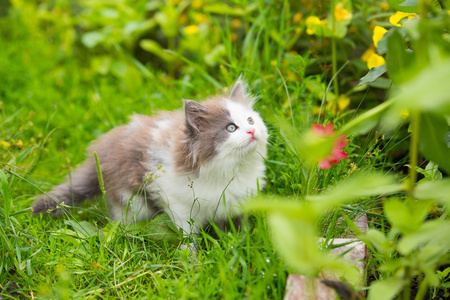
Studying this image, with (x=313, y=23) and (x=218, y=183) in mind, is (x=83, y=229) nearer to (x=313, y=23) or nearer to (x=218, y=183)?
(x=218, y=183)

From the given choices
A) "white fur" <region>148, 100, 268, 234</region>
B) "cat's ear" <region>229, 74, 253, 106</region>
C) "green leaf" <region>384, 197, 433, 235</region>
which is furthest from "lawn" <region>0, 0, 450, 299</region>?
"cat's ear" <region>229, 74, 253, 106</region>

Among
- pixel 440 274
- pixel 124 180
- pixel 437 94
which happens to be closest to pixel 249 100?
pixel 124 180

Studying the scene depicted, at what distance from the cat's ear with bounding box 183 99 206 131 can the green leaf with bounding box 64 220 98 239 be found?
710 millimetres

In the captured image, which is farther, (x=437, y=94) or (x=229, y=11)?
(x=229, y=11)

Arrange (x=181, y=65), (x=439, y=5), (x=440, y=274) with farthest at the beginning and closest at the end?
(x=181, y=65) < (x=439, y=5) < (x=440, y=274)

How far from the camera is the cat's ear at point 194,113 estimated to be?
7.13 feet

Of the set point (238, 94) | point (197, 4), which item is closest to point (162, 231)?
point (238, 94)

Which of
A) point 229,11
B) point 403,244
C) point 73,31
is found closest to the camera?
point 403,244

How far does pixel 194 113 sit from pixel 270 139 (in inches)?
23.7

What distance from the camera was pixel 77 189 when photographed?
8.31 feet

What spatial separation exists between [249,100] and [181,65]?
71.7 inches

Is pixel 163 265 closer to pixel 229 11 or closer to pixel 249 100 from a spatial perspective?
pixel 249 100

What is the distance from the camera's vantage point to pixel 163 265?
190 centimetres

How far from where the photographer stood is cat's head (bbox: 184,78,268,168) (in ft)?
6.97
